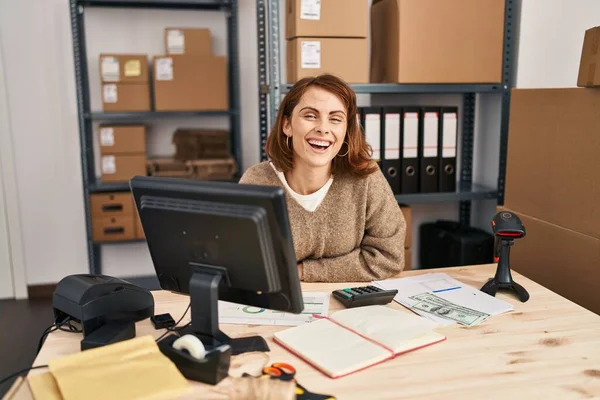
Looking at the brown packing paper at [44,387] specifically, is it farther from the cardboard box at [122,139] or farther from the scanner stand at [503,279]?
the cardboard box at [122,139]

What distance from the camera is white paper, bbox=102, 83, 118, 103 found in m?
2.83

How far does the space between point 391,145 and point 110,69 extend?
58.1 inches

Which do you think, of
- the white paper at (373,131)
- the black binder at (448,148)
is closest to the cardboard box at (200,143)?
the white paper at (373,131)

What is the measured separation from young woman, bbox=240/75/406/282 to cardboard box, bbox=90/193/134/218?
1420 millimetres

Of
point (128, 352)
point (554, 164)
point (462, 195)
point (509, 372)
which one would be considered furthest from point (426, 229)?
point (128, 352)

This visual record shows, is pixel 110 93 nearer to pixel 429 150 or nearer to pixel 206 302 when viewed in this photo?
pixel 429 150

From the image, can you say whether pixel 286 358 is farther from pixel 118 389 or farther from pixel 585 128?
pixel 585 128

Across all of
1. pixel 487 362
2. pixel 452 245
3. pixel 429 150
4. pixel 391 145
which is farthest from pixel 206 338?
pixel 452 245

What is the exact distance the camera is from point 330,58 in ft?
7.56

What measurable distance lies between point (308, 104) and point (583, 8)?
1.25m

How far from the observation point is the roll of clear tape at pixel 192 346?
97 cm

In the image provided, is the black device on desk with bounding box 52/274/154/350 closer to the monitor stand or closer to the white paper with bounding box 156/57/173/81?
the monitor stand

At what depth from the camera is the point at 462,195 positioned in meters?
2.66

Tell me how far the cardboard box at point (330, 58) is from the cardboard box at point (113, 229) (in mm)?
1273
